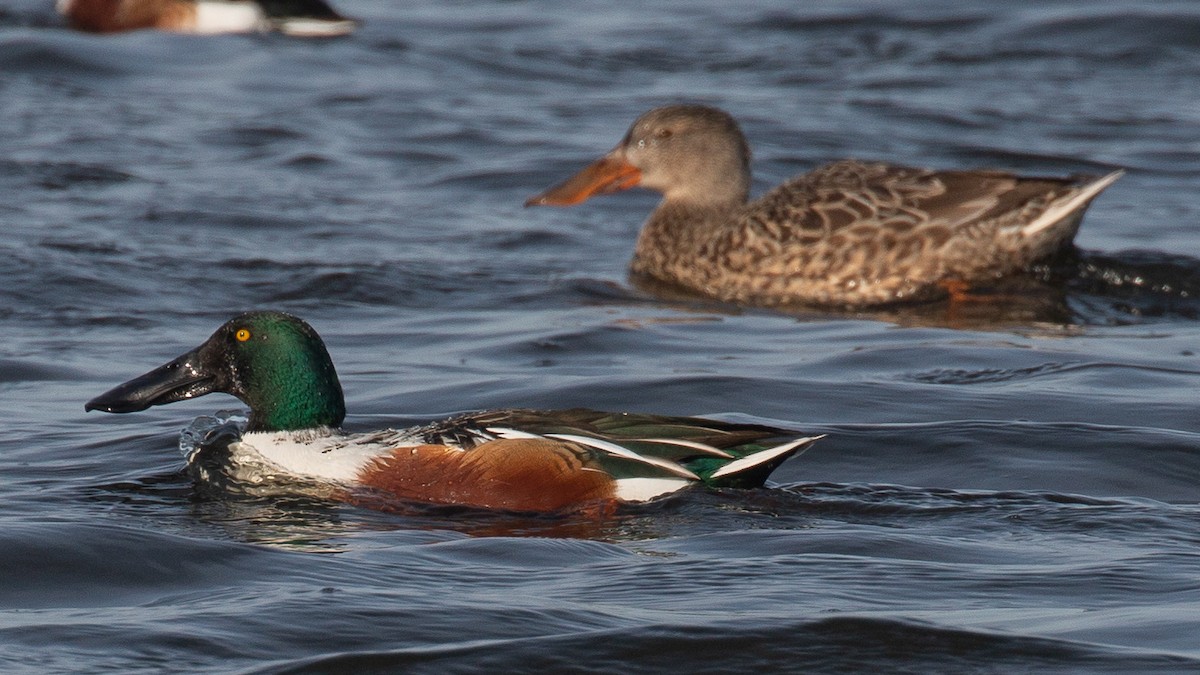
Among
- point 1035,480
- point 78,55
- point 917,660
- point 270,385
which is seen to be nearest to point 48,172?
point 78,55

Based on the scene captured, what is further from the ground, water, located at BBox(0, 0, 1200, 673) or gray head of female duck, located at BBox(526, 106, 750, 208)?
gray head of female duck, located at BBox(526, 106, 750, 208)

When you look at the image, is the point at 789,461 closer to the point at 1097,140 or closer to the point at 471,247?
the point at 471,247

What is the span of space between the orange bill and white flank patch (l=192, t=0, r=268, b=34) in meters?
8.54

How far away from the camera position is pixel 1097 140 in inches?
637

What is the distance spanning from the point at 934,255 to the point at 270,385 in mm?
4772

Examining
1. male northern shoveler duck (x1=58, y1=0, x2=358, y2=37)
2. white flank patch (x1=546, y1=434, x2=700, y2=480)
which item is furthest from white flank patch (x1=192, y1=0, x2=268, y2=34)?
white flank patch (x1=546, y1=434, x2=700, y2=480)

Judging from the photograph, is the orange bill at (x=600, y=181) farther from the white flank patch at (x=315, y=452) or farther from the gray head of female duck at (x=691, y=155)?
the white flank patch at (x=315, y=452)

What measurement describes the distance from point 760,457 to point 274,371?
173 cm

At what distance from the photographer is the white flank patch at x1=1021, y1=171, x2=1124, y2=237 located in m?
10.9

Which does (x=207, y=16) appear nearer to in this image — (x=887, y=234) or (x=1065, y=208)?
(x=887, y=234)

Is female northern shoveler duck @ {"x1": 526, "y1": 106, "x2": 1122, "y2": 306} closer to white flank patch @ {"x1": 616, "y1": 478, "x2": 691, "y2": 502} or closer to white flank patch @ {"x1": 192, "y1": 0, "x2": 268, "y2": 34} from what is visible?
white flank patch @ {"x1": 616, "y1": 478, "x2": 691, "y2": 502}

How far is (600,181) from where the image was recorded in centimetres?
1245

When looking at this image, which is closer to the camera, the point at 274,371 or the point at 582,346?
the point at 274,371

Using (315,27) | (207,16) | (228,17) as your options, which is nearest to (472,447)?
(315,27)
